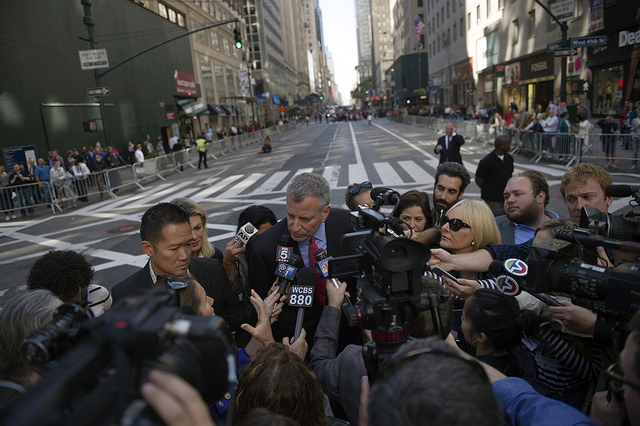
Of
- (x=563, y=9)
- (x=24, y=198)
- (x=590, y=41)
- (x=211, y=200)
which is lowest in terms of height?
(x=211, y=200)

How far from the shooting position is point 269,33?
316ft

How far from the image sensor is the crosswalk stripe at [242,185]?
601 inches

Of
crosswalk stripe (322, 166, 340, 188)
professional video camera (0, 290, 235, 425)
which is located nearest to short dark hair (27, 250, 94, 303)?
professional video camera (0, 290, 235, 425)

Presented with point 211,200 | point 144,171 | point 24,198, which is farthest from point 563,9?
point 24,198

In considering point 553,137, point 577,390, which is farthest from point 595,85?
point 577,390

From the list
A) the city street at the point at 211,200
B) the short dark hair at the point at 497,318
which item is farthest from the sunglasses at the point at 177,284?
the city street at the point at 211,200

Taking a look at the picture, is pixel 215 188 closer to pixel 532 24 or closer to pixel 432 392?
pixel 432 392

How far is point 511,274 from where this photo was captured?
2.11 m

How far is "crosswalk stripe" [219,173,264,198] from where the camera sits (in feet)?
50.1

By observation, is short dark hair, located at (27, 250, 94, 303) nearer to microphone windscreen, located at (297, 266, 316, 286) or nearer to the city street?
microphone windscreen, located at (297, 266, 316, 286)

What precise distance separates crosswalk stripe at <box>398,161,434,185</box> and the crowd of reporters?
9.83 metres

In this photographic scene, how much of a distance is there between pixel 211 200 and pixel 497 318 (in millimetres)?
13053

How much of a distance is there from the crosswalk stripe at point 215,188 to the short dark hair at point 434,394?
13735 millimetres

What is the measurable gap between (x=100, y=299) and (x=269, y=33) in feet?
336
